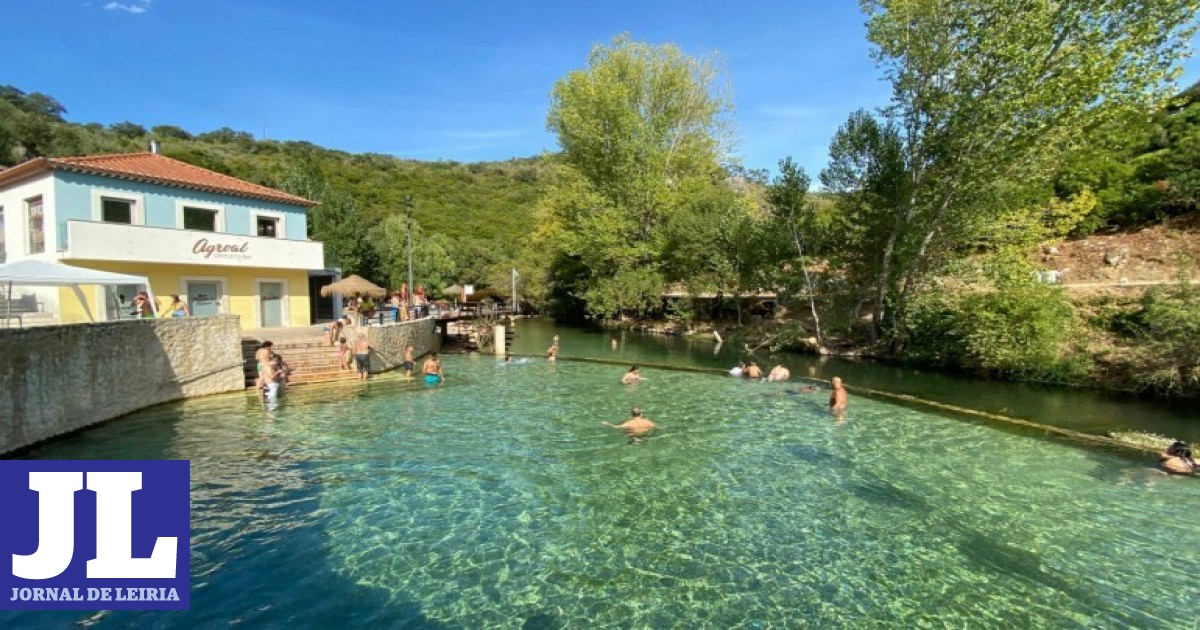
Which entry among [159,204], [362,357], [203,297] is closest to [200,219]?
[159,204]

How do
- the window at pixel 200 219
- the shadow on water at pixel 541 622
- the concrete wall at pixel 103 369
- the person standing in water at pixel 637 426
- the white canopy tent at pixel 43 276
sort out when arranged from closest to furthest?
the shadow on water at pixel 541 622 → the concrete wall at pixel 103 369 → the white canopy tent at pixel 43 276 → the person standing in water at pixel 637 426 → the window at pixel 200 219

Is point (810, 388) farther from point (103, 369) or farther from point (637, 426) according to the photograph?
point (103, 369)

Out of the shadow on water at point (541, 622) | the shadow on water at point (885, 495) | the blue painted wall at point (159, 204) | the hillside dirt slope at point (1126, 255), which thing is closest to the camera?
the shadow on water at point (541, 622)

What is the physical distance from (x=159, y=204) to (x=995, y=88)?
106 feet

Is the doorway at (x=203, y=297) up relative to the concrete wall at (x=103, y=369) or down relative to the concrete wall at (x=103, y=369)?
up

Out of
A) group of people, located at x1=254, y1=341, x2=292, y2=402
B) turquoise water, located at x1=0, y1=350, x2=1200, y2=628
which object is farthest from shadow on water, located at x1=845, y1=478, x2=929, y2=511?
group of people, located at x1=254, y1=341, x2=292, y2=402

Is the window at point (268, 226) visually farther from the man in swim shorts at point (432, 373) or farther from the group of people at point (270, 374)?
the man in swim shorts at point (432, 373)

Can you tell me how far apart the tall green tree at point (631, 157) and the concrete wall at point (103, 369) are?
27.6 meters

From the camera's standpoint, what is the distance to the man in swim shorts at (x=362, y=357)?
21359mm

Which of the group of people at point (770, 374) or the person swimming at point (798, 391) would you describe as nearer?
the person swimming at point (798, 391)

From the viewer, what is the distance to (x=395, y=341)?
81.9 feet

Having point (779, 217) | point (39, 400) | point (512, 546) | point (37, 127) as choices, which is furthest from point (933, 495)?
point (37, 127)

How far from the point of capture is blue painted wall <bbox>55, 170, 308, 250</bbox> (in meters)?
19.8

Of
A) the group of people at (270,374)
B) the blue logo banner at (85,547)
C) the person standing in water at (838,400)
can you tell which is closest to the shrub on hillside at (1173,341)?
the person standing in water at (838,400)
